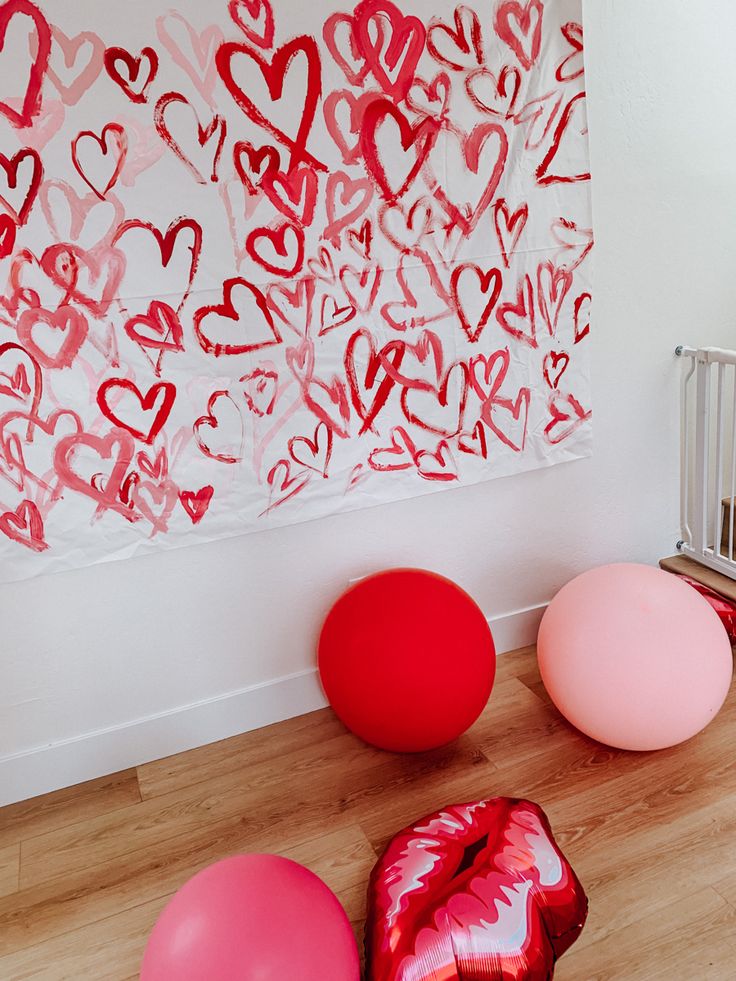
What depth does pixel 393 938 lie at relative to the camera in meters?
1.38

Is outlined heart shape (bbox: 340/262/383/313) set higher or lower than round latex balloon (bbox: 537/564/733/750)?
higher

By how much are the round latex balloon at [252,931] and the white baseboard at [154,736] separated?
2.90 ft

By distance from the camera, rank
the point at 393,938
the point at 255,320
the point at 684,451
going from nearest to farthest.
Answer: the point at 393,938 → the point at 255,320 → the point at 684,451

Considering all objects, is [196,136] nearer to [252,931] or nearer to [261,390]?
[261,390]

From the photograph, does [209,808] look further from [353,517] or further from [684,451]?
[684,451]

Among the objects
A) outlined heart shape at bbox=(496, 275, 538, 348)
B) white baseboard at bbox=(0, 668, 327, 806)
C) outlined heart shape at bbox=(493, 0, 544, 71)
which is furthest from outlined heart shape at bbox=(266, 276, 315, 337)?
white baseboard at bbox=(0, 668, 327, 806)

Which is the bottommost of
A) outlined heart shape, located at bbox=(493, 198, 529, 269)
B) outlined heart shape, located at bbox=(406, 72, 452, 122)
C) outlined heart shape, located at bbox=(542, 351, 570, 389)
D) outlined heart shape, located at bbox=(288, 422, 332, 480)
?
outlined heart shape, located at bbox=(288, 422, 332, 480)

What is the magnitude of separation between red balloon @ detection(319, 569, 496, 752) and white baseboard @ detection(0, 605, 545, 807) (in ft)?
0.93

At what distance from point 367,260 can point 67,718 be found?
144 centimetres

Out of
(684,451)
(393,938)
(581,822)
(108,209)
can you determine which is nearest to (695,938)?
(581,822)

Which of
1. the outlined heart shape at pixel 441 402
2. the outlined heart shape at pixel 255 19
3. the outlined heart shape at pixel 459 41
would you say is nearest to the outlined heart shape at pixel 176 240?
the outlined heart shape at pixel 255 19

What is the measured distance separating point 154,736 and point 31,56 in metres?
1.68

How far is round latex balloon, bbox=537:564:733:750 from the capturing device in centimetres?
182

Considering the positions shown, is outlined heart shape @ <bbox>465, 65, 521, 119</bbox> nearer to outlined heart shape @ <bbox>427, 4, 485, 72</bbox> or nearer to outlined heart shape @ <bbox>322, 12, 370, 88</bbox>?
outlined heart shape @ <bbox>427, 4, 485, 72</bbox>
